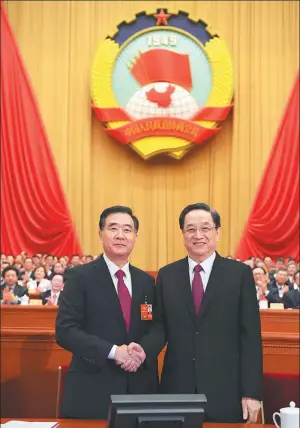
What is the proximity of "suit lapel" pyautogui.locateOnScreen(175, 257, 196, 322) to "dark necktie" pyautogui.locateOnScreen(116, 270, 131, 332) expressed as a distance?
176 mm

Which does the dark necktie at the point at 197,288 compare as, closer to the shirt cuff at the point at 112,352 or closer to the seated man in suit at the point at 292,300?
the shirt cuff at the point at 112,352

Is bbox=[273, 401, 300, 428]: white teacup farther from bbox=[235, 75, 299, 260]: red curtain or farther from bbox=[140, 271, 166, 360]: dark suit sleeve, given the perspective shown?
bbox=[235, 75, 299, 260]: red curtain

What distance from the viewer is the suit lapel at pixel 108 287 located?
1957 millimetres

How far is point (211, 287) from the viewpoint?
1.97 meters

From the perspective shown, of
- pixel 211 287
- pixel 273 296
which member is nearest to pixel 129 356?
pixel 211 287

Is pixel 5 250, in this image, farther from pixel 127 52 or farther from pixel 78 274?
pixel 78 274

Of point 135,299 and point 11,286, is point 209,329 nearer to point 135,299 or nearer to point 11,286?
point 135,299

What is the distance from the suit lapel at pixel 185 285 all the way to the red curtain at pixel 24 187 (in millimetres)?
6267

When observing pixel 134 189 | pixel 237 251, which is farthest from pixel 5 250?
pixel 237 251

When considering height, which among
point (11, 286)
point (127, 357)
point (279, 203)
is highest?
point (279, 203)

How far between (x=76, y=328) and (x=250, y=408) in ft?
1.96

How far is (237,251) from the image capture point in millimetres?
8109

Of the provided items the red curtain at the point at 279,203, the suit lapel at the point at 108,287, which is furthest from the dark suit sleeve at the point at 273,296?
the suit lapel at the point at 108,287

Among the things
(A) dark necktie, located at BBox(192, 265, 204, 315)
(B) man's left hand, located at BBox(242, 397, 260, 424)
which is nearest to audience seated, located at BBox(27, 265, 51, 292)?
(A) dark necktie, located at BBox(192, 265, 204, 315)
